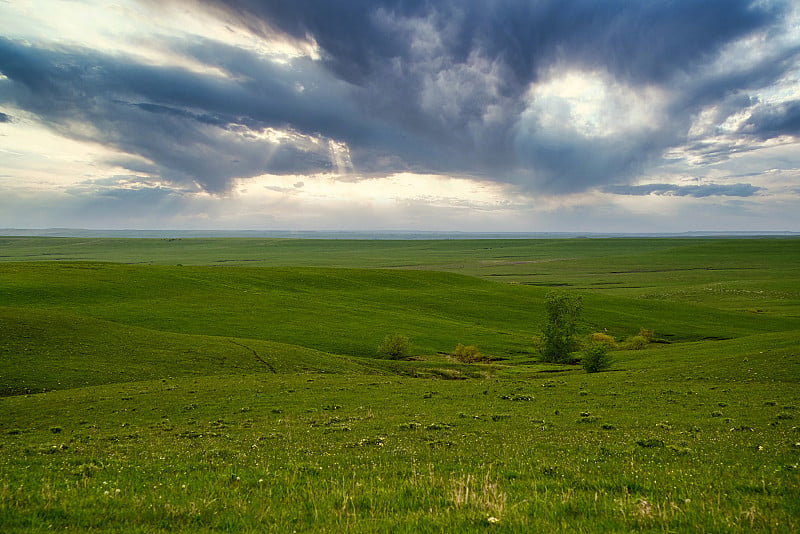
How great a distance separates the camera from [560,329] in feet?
236

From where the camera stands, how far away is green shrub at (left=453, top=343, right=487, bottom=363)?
6438cm

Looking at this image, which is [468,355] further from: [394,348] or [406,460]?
[406,460]

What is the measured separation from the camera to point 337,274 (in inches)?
4658

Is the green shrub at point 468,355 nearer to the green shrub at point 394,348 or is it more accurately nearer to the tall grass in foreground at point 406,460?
the green shrub at point 394,348

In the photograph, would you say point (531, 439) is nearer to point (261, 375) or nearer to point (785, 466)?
point (785, 466)

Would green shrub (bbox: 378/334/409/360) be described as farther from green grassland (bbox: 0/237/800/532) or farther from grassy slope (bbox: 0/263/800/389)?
grassy slope (bbox: 0/263/800/389)

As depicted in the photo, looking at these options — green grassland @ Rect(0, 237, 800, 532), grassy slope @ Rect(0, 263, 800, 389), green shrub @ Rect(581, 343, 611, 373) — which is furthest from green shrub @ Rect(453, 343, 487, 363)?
green shrub @ Rect(581, 343, 611, 373)

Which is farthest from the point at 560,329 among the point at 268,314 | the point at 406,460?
the point at 406,460

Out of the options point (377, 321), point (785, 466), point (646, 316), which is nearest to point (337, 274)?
point (377, 321)

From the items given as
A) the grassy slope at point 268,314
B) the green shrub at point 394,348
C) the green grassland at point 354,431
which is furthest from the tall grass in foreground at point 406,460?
the green shrub at point 394,348

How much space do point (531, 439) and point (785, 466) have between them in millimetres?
7844

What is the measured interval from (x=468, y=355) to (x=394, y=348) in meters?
10.5

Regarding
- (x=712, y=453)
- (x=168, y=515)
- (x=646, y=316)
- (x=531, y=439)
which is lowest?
(x=646, y=316)

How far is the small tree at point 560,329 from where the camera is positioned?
6856 cm
